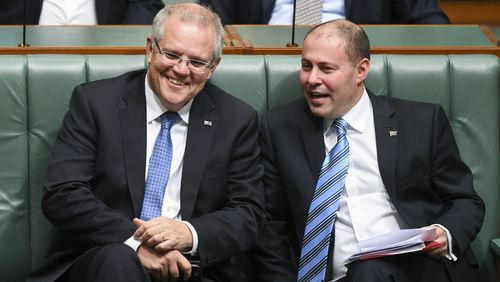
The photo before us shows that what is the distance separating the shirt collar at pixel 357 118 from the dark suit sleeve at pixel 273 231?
149mm

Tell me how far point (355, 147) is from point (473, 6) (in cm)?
188

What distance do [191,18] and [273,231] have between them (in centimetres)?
56

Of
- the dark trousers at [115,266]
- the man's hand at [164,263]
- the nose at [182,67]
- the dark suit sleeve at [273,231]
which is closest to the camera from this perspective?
the dark trousers at [115,266]

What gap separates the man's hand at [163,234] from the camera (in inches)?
90.6

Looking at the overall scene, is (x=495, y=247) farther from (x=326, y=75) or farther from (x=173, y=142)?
(x=173, y=142)

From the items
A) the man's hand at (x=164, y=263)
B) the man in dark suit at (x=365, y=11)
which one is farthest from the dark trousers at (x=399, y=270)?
the man in dark suit at (x=365, y=11)

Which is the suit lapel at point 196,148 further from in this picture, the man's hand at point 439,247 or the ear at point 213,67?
the man's hand at point 439,247

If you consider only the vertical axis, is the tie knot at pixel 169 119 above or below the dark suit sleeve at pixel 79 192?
above

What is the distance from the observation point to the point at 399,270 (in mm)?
2412

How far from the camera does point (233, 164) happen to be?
2.51m

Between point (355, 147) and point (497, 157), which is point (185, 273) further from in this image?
point (497, 157)

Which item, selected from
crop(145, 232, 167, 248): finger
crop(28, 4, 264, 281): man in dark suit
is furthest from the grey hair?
crop(145, 232, 167, 248): finger

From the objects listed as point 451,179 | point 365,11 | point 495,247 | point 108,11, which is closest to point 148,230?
point 451,179

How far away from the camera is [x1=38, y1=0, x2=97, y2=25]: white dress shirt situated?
11.3 ft
